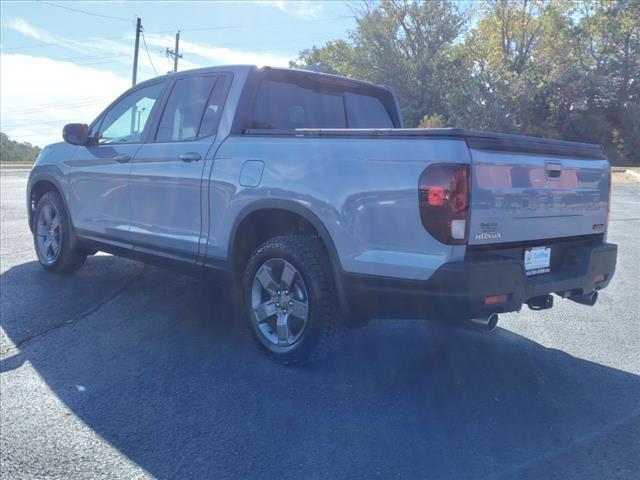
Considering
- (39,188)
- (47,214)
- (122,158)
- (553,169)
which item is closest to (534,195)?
(553,169)

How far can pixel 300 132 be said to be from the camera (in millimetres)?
4113

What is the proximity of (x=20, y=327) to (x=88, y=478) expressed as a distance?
2491 millimetres

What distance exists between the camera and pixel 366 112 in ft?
18.8

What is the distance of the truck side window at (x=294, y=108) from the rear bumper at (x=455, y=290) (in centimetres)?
171

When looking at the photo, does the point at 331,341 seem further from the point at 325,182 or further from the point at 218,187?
the point at 218,187

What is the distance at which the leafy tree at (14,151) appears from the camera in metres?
57.5

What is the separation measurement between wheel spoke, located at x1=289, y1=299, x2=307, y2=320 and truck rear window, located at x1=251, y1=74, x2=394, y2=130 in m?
1.43

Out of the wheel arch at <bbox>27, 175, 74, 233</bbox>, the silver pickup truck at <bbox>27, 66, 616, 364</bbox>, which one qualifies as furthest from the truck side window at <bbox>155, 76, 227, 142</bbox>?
the wheel arch at <bbox>27, 175, 74, 233</bbox>

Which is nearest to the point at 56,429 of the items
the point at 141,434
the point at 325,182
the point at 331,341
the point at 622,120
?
the point at 141,434

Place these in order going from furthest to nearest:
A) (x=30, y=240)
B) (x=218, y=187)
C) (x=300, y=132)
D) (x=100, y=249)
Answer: (x=30, y=240) → (x=100, y=249) → (x=218, y=187) → (x=300, y=132)

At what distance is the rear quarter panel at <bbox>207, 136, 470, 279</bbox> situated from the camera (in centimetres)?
344

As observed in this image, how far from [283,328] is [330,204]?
98cm

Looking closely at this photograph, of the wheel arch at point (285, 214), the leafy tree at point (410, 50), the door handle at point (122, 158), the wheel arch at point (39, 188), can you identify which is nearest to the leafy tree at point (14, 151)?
the leafy tree at point (410, 50)

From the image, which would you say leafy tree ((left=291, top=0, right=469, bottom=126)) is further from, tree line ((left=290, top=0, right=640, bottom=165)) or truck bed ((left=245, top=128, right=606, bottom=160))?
truck bed ((left=245, top=128, right=606, bottom=160))
